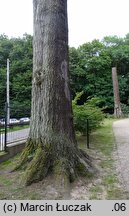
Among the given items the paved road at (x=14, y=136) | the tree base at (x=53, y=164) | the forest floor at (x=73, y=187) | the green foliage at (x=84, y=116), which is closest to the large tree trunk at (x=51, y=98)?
the tree base at (x=53, y=164)

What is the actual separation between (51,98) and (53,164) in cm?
134

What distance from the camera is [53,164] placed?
5078 mm

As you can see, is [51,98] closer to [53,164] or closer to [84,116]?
[53,164]

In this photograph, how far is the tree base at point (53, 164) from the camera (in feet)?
15.9

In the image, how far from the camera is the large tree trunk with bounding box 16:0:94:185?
5270 millimetres

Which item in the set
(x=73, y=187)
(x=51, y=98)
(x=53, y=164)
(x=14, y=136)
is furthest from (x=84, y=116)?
(x=73, y=187)

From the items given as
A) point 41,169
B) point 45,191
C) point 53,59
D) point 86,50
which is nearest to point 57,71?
point 53,59

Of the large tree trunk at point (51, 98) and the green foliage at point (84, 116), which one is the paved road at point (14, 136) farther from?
the green foliage at point (84, 116)

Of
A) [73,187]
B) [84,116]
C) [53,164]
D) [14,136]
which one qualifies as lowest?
[73,187]

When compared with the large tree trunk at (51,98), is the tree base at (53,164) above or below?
below

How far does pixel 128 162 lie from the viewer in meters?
6.65

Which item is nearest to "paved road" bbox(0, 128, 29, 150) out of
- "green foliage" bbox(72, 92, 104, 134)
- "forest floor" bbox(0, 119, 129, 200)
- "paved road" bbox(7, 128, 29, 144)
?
"paved road" bbox(7, 128, 29, 144)

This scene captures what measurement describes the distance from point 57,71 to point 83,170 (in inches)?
84.5

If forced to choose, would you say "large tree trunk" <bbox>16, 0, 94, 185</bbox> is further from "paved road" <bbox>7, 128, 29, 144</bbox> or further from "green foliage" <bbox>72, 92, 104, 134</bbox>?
"green foliage" <bbox>72, 92, 104, 134</bbox>
